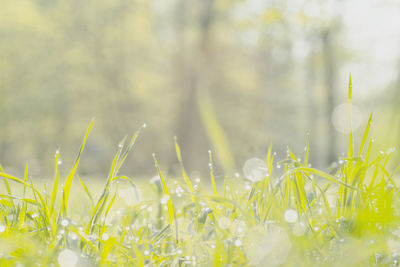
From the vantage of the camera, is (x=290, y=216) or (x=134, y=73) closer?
(x=290, y=216)

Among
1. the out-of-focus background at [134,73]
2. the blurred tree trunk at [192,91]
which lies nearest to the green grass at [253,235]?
the blurred tree trunk at [192,91]

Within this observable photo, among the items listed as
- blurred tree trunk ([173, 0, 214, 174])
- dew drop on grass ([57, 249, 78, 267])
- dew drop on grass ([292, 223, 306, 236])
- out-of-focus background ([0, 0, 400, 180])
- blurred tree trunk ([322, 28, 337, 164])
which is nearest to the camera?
dew drop on grass ([57, 249, 78, 267])

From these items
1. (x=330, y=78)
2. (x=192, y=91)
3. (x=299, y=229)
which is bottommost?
(x=192, y=91)

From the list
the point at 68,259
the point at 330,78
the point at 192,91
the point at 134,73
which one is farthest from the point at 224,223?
the point at 134,73

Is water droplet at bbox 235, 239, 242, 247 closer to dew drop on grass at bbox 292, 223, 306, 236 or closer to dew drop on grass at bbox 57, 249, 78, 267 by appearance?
dew drop on grass at bbox 292, 223, 306, 236

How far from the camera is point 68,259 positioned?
0.62 metres

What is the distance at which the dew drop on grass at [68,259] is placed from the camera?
608 mm

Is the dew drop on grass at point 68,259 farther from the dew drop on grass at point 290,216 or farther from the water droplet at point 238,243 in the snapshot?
the dew drop on grass at point 290,216

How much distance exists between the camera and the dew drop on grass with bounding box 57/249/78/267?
1.99 ft

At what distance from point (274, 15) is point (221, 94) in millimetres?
10961

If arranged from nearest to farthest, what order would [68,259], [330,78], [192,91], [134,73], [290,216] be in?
[68,259] → [290,216] → [192,91] → [330,78] → [134,73]

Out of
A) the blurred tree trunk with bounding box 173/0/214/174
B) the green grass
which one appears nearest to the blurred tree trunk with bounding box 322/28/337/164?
the blurred tree trunk with bounding box 173/0/214/174

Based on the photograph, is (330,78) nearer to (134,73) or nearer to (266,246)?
(134,73)

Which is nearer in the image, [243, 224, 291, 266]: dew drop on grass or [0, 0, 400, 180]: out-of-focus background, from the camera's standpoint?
[243, 224, 291, 266]: dew drop on grass
